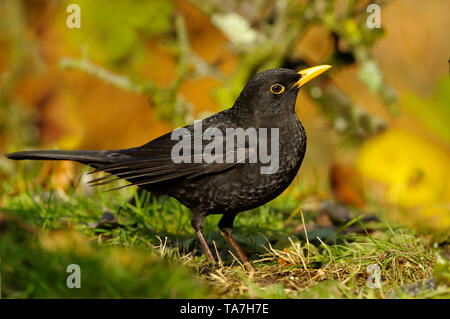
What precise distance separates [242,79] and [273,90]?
295 centimetres

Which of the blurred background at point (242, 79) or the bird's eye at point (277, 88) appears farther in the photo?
the blurred background at point (242, 79)

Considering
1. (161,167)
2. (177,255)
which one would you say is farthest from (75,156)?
(177,255)

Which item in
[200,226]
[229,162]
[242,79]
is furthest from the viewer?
[242,79]

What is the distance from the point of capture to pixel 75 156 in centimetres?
359

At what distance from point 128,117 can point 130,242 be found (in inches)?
177

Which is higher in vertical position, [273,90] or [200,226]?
[273,90]

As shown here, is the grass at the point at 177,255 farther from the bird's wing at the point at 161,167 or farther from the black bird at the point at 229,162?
the bird's wing at the point at 161,167

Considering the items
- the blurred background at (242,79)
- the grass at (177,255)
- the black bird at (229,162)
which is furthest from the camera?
the blurred background at (242,79)

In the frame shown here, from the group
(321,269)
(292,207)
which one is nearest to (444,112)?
(292,207)

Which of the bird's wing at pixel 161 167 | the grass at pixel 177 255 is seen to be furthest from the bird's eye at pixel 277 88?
the grass at pixel 177 255

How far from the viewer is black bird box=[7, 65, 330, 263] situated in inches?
134

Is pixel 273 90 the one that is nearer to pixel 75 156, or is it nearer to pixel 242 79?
pixel 75 156

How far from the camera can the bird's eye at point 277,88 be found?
12.0ft

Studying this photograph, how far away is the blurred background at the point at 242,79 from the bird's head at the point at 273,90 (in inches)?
70.4
